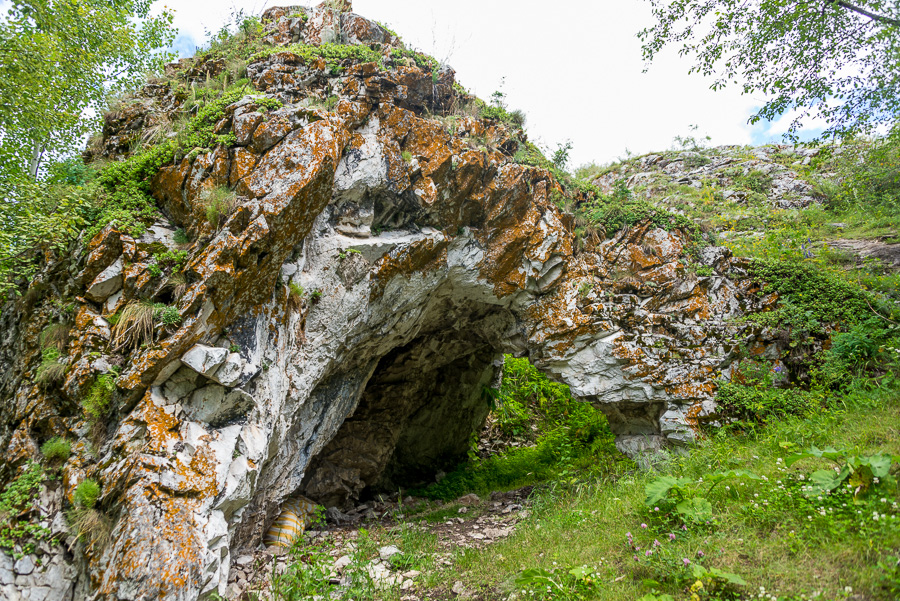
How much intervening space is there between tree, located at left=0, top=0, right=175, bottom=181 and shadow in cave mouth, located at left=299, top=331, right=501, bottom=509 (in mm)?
7798

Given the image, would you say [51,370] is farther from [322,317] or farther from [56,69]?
[56,69]

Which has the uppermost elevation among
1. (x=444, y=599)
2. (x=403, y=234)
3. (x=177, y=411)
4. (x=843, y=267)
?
(x=843, y=267)

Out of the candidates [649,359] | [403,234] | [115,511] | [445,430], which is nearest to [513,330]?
[649,359]

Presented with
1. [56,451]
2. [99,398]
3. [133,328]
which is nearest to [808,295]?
[133,328]

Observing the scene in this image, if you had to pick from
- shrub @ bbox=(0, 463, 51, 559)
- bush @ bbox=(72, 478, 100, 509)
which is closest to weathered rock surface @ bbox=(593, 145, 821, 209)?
bush @ bbox=(72, 478, 100, 509)

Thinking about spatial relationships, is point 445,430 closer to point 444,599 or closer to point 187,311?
point 444,599

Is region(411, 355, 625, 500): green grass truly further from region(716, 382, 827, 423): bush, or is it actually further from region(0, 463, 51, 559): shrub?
region(0, 463, 51, 559): shrub

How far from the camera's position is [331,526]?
809 cm

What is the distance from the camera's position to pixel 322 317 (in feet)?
20.5

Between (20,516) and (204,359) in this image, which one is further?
(204,359)

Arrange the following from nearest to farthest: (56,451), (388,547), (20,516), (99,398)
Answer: (20,516), (56,451), (99,398), (388,547)

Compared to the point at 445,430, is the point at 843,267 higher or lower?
higher

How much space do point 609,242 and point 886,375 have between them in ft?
15.1

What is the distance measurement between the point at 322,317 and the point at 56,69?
324 inches
